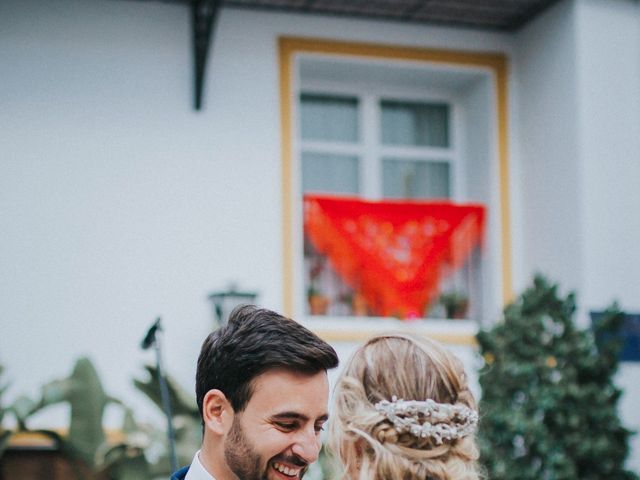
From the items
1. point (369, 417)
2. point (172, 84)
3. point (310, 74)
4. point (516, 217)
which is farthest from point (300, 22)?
point (369, 417)

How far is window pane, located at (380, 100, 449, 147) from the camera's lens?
8.32m

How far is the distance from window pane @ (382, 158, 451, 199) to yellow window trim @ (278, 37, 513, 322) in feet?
1.57

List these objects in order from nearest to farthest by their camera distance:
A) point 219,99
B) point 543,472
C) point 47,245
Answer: point 543,472
point 47,245
point 219,99

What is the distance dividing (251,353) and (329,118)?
6055 millimetres

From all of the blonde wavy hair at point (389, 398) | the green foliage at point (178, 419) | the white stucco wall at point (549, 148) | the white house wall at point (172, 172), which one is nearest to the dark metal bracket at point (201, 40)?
the white house wall at point (172, 172)

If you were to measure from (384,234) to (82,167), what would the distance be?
217 centimetres

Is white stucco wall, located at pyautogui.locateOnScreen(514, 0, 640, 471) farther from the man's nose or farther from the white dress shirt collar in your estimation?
the white dress shirt collar

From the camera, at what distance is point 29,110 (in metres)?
7.21

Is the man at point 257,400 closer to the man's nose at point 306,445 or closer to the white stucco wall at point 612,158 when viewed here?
the man's nose at point 306,445

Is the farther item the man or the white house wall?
the white house wall

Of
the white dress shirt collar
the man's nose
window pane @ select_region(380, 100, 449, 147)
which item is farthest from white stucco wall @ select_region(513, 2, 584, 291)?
the white dress shirt collar

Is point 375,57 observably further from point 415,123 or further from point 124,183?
point 124,183

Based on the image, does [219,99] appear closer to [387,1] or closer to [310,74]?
[310,74]

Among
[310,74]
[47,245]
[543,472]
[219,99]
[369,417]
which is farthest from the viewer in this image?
[310,74]
